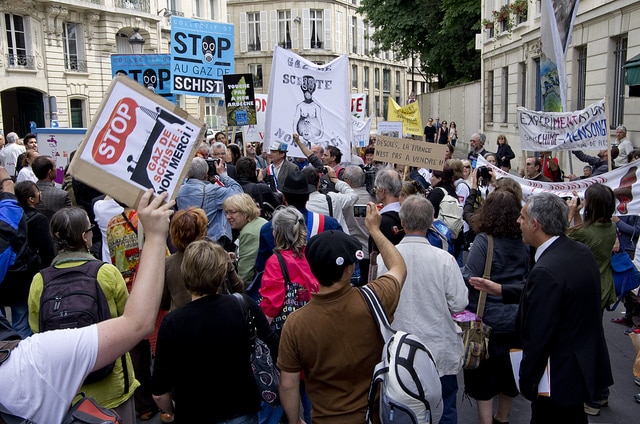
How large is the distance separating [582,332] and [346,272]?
53.9 inches

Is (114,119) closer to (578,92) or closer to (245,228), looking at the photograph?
(245,228)

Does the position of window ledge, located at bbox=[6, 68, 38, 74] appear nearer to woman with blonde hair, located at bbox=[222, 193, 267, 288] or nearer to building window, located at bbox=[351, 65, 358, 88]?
woman with blonde hair, located at bbox=[222, 193, 267, 288]

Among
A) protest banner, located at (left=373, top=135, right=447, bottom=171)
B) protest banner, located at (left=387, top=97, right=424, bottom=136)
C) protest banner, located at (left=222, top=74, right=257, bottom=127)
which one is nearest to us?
protest banner, located at (left=373, top=135, right=447, bottom=171)

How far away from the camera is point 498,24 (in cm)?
2350

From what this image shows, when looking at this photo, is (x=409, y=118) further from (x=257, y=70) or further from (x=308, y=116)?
(x=257, y=70)

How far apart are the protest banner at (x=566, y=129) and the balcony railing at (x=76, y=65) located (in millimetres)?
28972

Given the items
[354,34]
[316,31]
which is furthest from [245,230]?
[354,34]

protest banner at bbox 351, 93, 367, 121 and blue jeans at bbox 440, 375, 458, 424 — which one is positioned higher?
protest banner at bbox 351, 93, 367, 121

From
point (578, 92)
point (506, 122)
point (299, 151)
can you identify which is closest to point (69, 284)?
point (299, 151)

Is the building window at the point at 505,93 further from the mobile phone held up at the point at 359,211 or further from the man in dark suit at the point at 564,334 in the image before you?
the man in dark suit at the point at 564,334

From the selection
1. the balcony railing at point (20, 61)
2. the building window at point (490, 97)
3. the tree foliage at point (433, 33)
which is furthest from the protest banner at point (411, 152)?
the balcony railing at point (20, 61)

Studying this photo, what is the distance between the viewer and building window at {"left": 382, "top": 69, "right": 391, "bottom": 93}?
63656 millimetres

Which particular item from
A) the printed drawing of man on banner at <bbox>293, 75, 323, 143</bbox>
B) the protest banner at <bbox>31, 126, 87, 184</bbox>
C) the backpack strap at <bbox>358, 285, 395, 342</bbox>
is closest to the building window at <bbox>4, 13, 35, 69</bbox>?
the protest banner at <bbox>31, 126, 87, 184</bbox>

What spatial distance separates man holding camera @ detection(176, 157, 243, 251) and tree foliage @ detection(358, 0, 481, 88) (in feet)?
79.5
